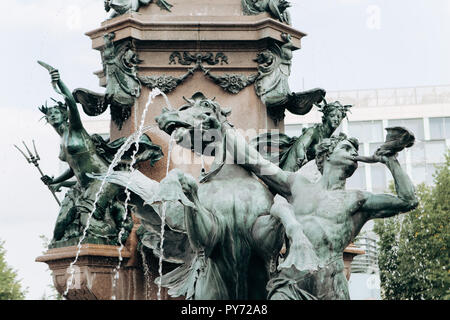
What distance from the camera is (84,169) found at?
10.7 m

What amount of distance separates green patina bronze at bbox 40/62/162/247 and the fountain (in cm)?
3

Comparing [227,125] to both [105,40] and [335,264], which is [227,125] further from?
[105,40]

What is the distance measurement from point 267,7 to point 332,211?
4.08 m

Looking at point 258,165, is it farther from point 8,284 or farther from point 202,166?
point 8,284

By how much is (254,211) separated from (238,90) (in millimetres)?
3052

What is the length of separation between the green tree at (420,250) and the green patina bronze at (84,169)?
19.2 meters

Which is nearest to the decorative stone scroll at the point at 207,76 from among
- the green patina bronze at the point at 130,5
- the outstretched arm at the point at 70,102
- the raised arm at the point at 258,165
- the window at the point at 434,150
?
the green patina bronze at the point at 130,5

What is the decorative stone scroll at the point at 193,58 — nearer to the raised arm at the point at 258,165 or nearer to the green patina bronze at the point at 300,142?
the green patina bronze at the point at 300,142

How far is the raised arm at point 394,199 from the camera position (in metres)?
7.64

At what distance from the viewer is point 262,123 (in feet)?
35.8

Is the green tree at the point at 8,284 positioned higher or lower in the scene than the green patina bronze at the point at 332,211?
higher

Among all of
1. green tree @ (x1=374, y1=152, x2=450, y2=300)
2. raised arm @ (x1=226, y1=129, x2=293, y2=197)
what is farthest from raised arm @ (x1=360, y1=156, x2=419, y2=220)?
green tree @ (x1=374, y1=152, x2=450, y2=300)

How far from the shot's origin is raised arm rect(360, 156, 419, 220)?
764 cm

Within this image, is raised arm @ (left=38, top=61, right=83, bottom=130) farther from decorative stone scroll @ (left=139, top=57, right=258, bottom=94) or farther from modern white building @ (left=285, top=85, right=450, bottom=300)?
modern white building @ (left=285, top=85, right=450, bottom=300)
